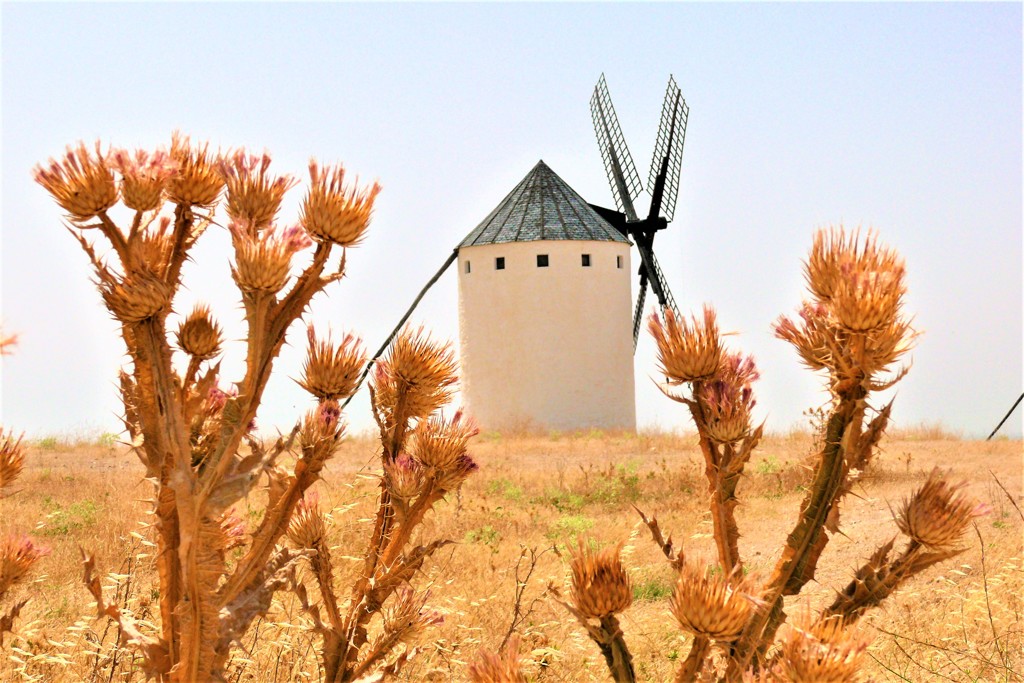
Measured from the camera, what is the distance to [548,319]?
935 inches

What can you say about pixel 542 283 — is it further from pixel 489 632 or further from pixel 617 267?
pixel 489 632

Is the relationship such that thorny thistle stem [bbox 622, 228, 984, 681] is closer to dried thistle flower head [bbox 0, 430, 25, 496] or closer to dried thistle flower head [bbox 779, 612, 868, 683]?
dried thistle flower head [bbox 779, 612, 868, 683]

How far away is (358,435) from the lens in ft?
67.3

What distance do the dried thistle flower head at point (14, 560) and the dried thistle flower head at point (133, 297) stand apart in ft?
3.80

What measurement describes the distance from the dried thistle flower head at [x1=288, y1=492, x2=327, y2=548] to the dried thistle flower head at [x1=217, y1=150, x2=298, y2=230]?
3.63 feet

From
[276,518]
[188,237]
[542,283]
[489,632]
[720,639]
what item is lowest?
[489,632]

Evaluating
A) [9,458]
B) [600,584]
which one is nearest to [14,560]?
[9,458]

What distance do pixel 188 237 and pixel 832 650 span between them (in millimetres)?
1534

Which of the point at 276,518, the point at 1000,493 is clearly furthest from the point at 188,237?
the point at 1000,493

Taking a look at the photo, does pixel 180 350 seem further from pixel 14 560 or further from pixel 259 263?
pixel 14 560

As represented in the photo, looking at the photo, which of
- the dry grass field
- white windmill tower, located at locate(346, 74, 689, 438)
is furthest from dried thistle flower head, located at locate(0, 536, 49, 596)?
white windmill tower, located at locate(346, 74, 689, 438)

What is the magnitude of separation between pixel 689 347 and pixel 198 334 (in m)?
1.16

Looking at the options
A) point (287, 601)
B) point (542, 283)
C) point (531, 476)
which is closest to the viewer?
point (287, 601)

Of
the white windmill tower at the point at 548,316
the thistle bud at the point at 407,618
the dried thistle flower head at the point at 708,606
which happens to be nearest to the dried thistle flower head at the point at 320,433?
the thistle bud at the point at 407,618
